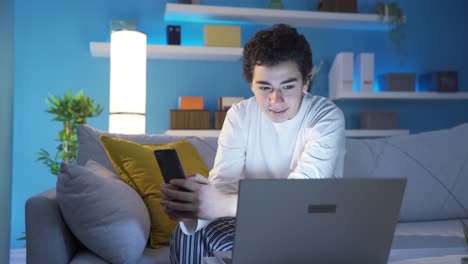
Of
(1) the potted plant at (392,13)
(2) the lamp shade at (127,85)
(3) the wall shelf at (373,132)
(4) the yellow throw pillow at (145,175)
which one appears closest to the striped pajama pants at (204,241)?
(4) the yellow throw pillow at (145,175)

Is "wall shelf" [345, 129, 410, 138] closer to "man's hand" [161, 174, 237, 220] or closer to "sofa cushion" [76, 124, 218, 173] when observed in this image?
"sofa cushion" [76, 124, 218, 173]

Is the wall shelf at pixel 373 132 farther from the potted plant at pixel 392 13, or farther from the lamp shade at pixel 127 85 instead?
the lamp shade at pixel 127 85

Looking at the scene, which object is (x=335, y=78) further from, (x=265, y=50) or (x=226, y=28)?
(x=265, y=50)

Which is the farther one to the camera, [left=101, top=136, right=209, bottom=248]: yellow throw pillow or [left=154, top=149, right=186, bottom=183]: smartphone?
[left=101, top=136, right=209, bottom=248]: yellow throw pillow

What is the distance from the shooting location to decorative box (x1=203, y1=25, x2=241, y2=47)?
346cm

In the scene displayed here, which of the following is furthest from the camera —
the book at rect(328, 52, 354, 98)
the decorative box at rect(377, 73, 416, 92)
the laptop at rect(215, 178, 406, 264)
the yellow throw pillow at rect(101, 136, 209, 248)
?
the decorative box at rect(377, 73, 416, 92)

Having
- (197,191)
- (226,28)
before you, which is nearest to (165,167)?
(197,191)

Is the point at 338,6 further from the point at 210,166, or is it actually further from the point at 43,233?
the point at 43,233

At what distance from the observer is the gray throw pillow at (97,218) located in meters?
1.33

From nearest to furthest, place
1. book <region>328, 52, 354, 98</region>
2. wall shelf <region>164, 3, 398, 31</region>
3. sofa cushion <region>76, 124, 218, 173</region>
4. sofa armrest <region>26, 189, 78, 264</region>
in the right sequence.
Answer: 1. sofa armrest <region>26, 189, 78, 264</region>
2. sofa cushion <region>76, 124, 218, 173</region>
3. wall shelf <region>164, 3, 398, 31</region>
4. book <region>328, 52, 354, 98</region>

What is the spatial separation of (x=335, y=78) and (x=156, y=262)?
261 cm

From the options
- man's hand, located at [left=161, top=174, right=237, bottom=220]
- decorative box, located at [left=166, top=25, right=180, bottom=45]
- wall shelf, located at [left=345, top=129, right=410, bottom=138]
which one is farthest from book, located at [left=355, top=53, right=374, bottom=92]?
man's hand, located at [left=161, top=174, right=237, bottom=220]

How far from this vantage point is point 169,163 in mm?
1078

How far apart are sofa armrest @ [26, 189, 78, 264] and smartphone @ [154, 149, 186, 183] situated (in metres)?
0.43
